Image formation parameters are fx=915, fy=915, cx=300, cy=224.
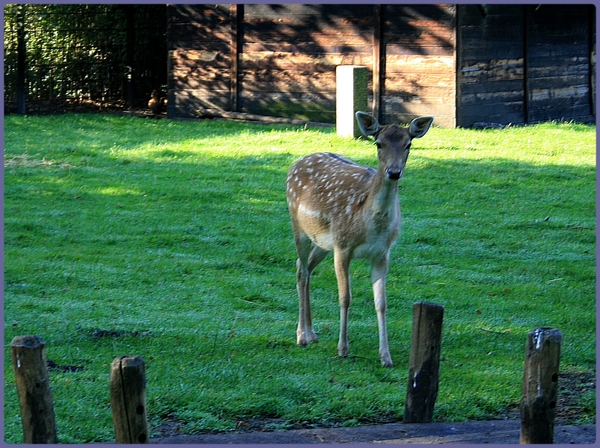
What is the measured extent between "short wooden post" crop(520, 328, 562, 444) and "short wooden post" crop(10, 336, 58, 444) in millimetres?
2655

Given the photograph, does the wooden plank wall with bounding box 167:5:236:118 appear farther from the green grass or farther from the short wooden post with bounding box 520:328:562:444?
the short wooden post with bounding box 520:328:562:444

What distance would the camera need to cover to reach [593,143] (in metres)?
16.8

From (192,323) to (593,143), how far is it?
10858mm

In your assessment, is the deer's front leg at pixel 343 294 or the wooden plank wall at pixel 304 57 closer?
the deer's front leg at pixel 343 294

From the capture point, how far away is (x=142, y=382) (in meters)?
4.73

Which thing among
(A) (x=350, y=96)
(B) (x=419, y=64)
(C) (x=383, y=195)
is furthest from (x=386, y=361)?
(B) (x=419, y=64)

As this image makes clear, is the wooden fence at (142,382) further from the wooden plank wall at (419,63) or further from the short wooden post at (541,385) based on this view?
the wooden plank wall at (419,63)

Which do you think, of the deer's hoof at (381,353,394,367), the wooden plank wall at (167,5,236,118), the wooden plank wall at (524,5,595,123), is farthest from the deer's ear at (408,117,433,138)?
the wooden plank wall at (167,5,236,118)

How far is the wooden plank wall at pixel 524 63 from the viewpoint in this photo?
1789cm

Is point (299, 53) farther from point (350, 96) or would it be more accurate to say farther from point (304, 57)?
point (350, 96)

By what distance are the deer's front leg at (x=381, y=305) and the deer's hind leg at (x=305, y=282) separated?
2.38ft

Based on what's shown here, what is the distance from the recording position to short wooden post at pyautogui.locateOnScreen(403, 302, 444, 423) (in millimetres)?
5824

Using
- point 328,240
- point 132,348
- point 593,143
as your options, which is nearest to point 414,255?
point 328,240

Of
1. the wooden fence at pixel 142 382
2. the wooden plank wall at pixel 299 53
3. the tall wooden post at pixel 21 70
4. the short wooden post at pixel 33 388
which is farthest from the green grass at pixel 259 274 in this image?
the tall wooden post at pixel 21 70
